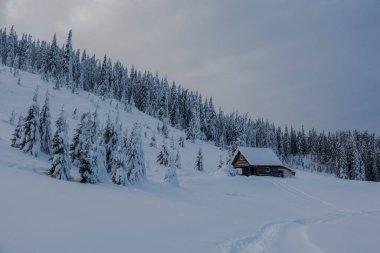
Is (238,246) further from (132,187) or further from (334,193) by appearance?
(334,193)

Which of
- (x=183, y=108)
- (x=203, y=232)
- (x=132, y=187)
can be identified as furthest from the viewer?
(x=183, y=108)

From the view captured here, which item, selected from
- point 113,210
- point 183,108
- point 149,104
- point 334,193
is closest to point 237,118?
point 183,108

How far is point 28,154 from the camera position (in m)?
26.8

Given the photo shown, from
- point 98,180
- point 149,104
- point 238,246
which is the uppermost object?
point 149,104

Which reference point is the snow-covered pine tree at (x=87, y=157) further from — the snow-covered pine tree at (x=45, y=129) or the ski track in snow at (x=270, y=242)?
the ski track in snow at (x=270, y=242)

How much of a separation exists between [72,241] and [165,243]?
11.1ft

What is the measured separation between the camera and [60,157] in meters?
24.0

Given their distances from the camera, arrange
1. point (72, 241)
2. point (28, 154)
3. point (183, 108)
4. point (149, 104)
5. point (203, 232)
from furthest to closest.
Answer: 1. point (183, 108)
2. point (149, 104)
3. point (28, 154)
4. point (203, 232)
5. point (72, 241)

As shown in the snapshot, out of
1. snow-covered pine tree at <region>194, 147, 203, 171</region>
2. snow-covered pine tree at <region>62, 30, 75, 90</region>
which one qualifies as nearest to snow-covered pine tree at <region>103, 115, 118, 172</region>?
snow-covered pine tree at <region>194, 147, 203, 171</region>

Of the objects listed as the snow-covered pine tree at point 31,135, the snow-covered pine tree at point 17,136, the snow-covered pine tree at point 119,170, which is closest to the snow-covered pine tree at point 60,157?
Result: the snow-covered pine tree at point 31,135

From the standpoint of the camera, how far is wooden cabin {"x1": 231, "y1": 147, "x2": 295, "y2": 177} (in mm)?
64312

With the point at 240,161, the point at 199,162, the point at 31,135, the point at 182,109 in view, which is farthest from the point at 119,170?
the point at 182,109

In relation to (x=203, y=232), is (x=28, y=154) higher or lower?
higher

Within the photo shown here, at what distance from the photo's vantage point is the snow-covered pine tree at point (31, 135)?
2681cm
